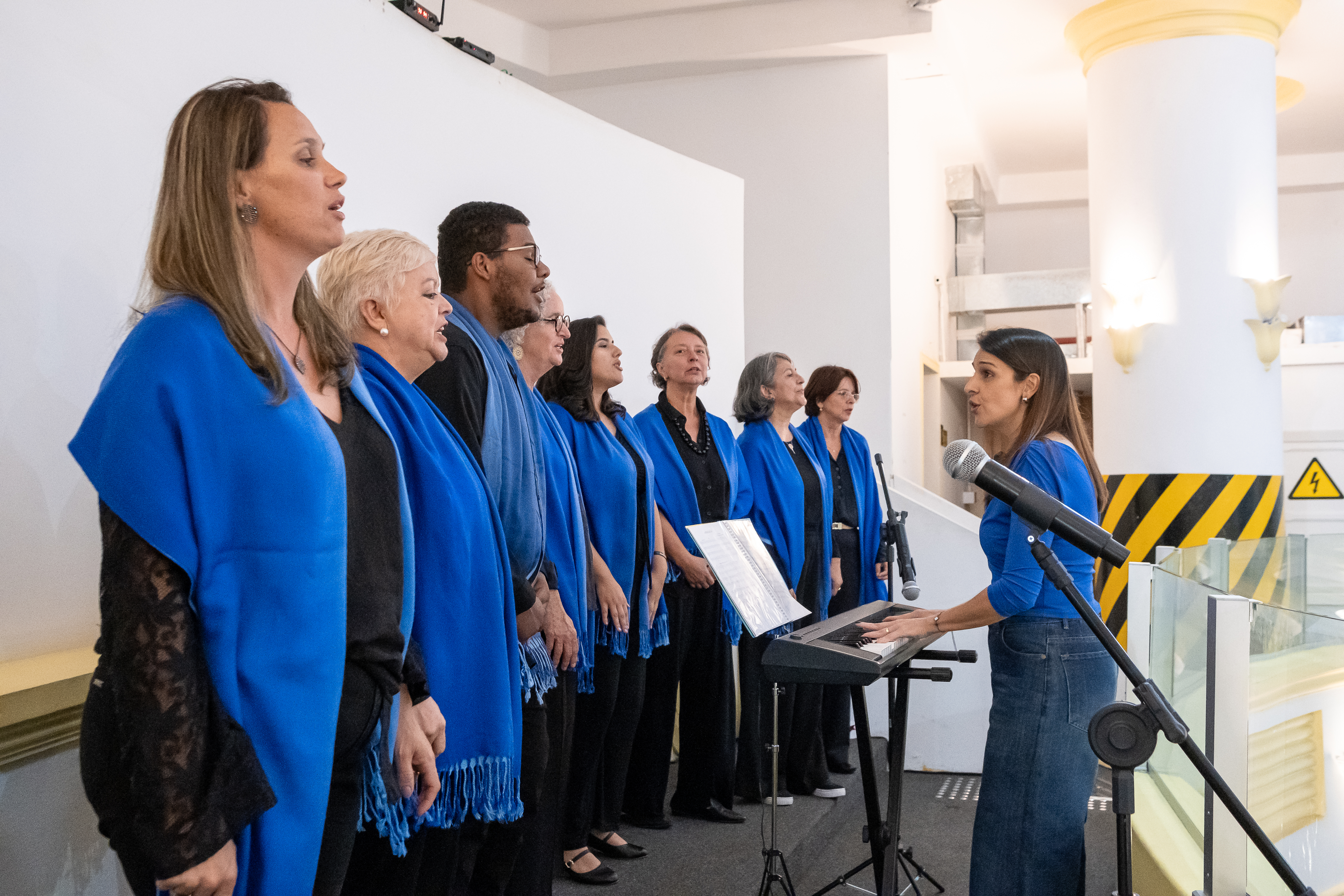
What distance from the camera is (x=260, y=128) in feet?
4.25

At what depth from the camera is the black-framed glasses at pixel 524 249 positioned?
7.11ft

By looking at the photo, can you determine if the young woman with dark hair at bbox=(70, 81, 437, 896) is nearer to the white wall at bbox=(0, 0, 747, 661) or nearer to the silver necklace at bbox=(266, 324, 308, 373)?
the silver necklace at bbox=(266, 324, 308, 373)

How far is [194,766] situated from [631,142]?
356 cm

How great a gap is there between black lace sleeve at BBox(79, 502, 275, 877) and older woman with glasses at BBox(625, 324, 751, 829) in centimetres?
234

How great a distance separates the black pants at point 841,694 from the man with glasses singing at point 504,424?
2329mm

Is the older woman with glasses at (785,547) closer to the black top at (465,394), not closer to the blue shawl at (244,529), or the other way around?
the black top at (465,394)

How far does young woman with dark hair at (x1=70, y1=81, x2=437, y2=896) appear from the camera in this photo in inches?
41.7

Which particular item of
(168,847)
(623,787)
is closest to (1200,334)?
(623,787)

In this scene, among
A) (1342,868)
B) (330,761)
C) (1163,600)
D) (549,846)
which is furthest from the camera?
(1163,600)

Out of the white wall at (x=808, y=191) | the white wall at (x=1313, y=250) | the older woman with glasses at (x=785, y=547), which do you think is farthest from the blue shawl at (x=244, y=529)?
the white wall at (x=1313, y=250)

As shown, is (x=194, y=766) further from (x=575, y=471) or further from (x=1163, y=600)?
(x=1163, y=600)

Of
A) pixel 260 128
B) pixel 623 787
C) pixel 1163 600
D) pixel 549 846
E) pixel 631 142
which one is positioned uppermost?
pixel 631 142

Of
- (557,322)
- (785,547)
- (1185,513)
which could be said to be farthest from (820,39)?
(557,322)

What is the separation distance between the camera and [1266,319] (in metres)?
A: 5.24
